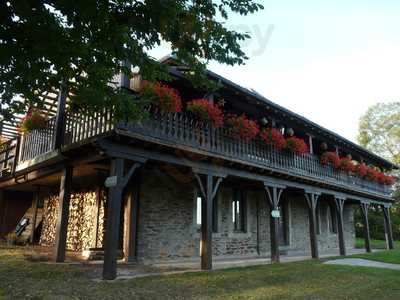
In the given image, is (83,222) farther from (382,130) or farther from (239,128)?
(382,130)

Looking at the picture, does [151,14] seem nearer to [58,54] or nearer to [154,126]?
[58,54]

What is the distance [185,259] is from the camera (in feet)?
34.8

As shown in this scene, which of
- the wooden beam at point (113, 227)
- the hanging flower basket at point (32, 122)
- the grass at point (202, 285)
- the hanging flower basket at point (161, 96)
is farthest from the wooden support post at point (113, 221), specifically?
the hanging flower basket at point (32, 122)

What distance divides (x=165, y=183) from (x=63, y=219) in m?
3.00

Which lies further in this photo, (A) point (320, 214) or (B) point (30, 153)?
(A) point (320, 214)

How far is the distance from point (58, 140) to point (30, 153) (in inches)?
100

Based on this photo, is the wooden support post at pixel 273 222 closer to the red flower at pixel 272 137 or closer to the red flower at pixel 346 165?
the red flower at pixel 272 137

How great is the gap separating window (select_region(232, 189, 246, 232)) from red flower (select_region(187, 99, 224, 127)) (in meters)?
4.29

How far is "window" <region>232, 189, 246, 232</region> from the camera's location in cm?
1307

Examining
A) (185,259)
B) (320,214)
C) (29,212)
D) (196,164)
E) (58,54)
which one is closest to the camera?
(58,54)

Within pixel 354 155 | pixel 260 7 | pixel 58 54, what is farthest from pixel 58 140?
pixel 354 155

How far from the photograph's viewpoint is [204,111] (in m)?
9.30

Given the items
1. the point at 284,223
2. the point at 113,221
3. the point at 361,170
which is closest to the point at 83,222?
the point at 113,221

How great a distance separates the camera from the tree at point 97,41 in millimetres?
4195
